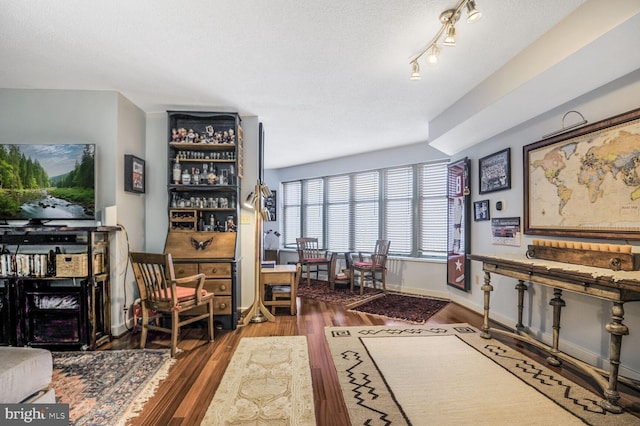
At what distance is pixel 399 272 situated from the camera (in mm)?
5535

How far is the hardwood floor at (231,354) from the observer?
1.91 m

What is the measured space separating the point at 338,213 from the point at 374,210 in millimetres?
883

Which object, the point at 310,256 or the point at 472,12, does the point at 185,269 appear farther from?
the point at 472,12

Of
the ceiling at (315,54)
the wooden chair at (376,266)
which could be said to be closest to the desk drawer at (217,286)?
the ceiling at (315,54)

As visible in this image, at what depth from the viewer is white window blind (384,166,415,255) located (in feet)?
18.5

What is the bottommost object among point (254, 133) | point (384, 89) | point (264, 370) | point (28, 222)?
point (264, 370)

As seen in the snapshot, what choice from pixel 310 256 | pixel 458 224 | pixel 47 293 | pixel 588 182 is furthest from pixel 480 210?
pixel 47 293

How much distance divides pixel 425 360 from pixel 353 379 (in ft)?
2.39

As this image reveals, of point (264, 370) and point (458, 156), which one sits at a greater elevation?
point (458, 156)

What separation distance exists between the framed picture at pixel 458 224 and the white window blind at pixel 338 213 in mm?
2212

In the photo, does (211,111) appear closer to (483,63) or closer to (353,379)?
(483,63)

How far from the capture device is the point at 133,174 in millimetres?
3389

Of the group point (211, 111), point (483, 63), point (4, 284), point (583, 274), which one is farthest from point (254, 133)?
point (583, 274)

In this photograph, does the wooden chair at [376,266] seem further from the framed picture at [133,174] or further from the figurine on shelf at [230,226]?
the framed picture at [133,174]
